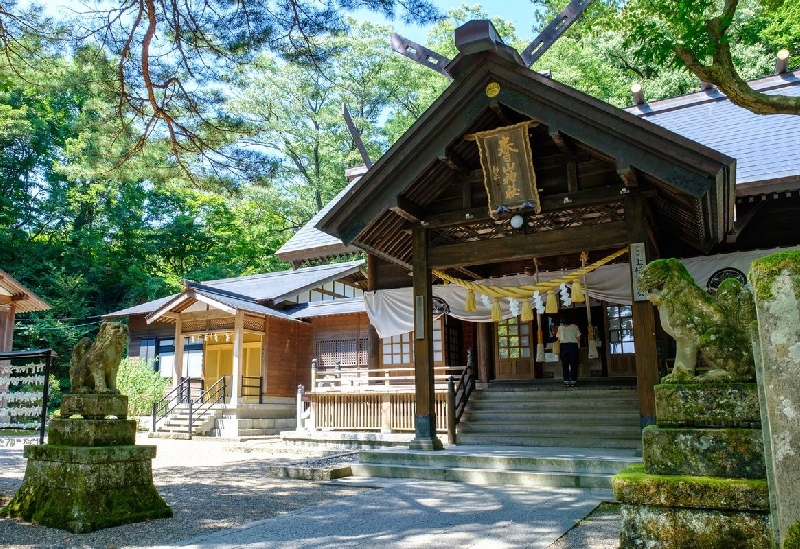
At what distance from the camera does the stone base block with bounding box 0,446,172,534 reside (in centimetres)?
548

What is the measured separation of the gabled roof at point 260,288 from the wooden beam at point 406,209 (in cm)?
937

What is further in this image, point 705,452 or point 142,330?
point 142,330

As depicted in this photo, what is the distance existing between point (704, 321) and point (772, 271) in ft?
3.59

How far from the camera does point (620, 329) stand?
531 inches

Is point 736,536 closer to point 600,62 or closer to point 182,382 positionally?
point 182,382

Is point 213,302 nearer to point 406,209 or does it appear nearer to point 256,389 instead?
point 256,389

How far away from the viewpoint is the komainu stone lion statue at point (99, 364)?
19.7 feet

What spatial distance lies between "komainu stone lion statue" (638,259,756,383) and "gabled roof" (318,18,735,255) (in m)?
4.59

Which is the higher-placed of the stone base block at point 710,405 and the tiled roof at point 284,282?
the tiled roof at point 284,282

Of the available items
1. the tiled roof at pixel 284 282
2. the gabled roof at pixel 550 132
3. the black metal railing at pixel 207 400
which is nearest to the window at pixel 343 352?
the tiled roof at pixel 284 282

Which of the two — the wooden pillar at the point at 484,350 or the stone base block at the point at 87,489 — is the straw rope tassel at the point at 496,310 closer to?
the wooden pillar at the point at 484,350

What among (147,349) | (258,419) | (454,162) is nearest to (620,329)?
(454,162)

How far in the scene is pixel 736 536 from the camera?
Result: 3016 millimetres

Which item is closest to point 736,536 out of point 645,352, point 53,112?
point 645,352
